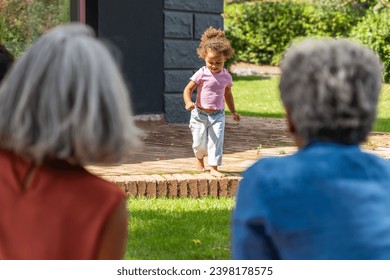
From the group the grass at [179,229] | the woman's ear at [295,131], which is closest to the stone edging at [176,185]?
the grass at [179,229]

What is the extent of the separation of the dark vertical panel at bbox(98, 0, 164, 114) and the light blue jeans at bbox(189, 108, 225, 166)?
3.49 meters

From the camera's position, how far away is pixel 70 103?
88.0 inches

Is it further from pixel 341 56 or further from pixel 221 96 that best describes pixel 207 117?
pixel 341 56

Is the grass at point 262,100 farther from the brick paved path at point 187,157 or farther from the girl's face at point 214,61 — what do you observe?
the girl's face at point 214,61

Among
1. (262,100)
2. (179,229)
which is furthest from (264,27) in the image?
(179,229)

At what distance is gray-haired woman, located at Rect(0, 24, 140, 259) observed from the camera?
222cm

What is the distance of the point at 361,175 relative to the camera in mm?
2373

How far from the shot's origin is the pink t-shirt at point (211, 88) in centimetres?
838

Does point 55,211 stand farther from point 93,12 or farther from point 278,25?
point 278,25

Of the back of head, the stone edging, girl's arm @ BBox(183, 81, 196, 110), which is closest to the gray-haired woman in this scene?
the back of head

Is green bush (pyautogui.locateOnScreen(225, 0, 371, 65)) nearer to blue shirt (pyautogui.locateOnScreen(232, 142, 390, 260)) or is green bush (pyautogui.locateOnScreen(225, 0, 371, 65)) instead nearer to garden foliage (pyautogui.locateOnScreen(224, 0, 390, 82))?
garden foliage (pyautogui.locateOnScreen(224, 0, 390, 82))

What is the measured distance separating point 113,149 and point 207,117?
6185 millimetres

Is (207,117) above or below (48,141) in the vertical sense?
below
